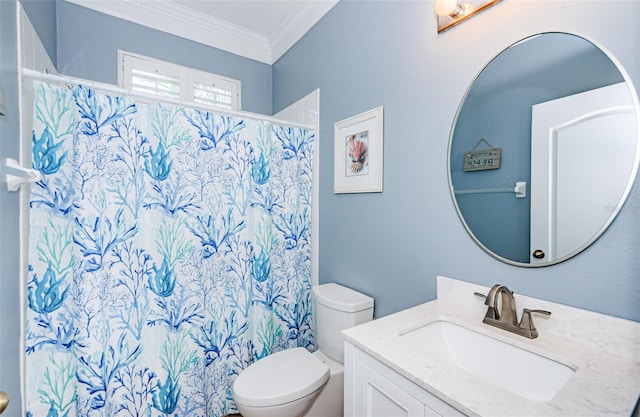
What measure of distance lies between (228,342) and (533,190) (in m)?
1.69

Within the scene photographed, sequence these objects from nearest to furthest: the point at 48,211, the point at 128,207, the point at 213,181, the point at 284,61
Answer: the point at 48,211 → the point at 128,207 → the point at 213,181 → the point at 284,61

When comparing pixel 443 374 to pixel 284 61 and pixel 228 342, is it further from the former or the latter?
pixel 284 61

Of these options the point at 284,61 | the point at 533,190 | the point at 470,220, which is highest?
the point at 284,61

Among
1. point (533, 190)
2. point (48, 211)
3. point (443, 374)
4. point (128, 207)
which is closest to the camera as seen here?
point (443, 374)

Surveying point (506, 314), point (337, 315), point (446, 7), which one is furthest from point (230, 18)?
point (506, 314)

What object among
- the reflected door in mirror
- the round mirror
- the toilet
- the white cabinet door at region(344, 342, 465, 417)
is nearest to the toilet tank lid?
the toilet

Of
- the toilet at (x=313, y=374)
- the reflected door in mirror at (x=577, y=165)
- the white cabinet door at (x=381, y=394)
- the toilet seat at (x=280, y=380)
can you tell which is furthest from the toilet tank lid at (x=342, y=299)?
the reflected door in mirror at (x=577, y=165)

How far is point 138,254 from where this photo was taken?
4.70ft

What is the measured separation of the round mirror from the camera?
840mm

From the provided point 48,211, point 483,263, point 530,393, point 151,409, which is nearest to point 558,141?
point 483,263

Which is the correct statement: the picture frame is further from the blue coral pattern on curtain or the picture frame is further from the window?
the window

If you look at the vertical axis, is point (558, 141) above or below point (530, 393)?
above

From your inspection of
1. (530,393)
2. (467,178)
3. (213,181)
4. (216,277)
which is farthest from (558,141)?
(216,277)

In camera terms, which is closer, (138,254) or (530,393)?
(530,393)
